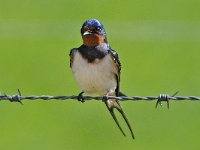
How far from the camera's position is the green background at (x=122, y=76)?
12602mm

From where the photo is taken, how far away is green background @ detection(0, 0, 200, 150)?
12.6m

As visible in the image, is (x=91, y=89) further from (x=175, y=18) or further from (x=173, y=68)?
(x=175, y=18)

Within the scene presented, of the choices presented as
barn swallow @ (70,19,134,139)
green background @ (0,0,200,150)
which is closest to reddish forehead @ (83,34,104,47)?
barn swallow @ (70,19,134,139)

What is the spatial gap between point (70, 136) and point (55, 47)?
4.04 metres

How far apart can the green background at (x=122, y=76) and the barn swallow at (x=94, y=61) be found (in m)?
4.86

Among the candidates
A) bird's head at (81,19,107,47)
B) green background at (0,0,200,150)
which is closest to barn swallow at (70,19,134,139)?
bird's head at (81,19,107,47)

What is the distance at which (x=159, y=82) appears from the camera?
48.9 feet

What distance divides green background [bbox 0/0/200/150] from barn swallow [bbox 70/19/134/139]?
4.86 m

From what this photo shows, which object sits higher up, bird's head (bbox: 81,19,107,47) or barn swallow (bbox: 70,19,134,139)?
bird's head (bbox: 81,19,107,47)

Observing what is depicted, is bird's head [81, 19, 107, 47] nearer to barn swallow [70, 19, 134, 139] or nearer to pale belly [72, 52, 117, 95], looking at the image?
barn swallow [70, 19, 134, 139]

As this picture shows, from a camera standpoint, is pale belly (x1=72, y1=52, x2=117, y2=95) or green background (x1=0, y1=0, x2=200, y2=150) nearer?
pale belly (x1=72, y1=52, x2=117, y2=95)

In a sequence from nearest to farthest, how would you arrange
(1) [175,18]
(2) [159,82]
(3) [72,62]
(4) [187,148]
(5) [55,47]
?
(3) [72,62] < (4) [187,148] < (2) [159,82] < (5) [55,47] < (1) [175,18]

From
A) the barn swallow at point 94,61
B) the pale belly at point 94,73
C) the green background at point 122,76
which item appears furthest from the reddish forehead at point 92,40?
the green background at point 122,76

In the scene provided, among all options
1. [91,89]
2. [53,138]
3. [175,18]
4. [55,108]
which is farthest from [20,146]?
[175,18]
